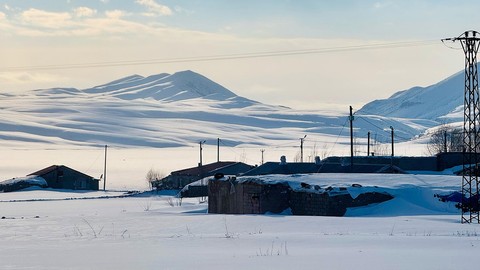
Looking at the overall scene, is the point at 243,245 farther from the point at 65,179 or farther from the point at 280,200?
the point at 65,179

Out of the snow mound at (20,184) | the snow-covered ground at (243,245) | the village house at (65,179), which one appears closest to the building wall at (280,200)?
the snow-covered ground at (243,245)

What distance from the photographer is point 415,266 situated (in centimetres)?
1655

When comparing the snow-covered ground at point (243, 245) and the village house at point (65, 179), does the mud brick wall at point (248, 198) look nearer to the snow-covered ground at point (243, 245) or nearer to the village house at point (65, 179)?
the snow-covered ground at point (243, 245)

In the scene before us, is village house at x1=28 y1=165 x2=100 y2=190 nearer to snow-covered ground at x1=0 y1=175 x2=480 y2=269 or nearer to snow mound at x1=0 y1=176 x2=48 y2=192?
snow mound at x1=0 y1=176 x2=48 y2=192

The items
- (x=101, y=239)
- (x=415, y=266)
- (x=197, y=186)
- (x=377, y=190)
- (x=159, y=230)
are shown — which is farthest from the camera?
(x=197, y=186)

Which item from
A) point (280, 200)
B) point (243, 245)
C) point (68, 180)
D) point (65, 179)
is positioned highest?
point (65, 179)

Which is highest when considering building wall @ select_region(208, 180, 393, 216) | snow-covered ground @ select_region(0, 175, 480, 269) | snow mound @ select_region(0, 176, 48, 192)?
snow mound @ select_region(0, 176, 48, 192)

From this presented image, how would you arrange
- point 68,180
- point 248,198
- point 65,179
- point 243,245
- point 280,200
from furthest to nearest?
point 68,180 < point 65,179 < point 248,198 < point 280,200 < point 243,245

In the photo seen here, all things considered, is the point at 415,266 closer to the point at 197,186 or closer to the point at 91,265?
the point at 91,265

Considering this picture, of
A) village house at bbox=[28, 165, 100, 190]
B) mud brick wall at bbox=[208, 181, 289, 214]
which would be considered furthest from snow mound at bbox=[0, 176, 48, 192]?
mud brick wall at bbox=[208, 181, 289, 214]

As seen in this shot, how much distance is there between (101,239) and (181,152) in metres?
170

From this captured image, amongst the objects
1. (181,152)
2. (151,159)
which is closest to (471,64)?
(151,159)

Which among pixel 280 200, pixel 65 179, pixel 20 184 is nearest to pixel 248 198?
pixel 280 200

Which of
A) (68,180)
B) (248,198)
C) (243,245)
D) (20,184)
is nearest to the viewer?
(243,245)
